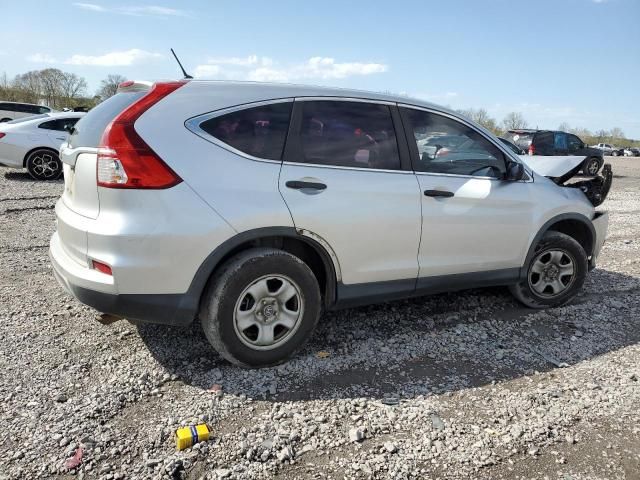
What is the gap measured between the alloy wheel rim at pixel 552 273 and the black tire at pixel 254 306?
7.41ft

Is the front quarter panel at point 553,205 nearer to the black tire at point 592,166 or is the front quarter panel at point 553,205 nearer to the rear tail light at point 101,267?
the black tire at point 592,166

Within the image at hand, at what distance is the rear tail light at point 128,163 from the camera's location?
9.32ft

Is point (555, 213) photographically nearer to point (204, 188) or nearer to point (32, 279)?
point (204, 188)

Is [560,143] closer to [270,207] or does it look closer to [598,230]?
[598,230]

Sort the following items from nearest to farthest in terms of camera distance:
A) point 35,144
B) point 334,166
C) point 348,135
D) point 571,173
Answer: point 334,166 → point 348,135 → point 571,173 → point 35,144

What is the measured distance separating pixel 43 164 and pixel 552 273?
11.0 m

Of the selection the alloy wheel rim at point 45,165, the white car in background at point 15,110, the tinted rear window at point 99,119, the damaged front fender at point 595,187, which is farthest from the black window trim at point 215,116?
the white car in background at point 15,110

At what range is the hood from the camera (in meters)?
4.61

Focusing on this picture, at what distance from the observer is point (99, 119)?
10.2 ft

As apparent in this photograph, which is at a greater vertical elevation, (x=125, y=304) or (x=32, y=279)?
(x=125, y=304)

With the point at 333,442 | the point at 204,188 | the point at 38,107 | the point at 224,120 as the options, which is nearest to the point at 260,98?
the point at 224,120

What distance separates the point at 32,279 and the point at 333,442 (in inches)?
146

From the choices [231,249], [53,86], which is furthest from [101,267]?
[53,86]

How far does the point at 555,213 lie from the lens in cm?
441
